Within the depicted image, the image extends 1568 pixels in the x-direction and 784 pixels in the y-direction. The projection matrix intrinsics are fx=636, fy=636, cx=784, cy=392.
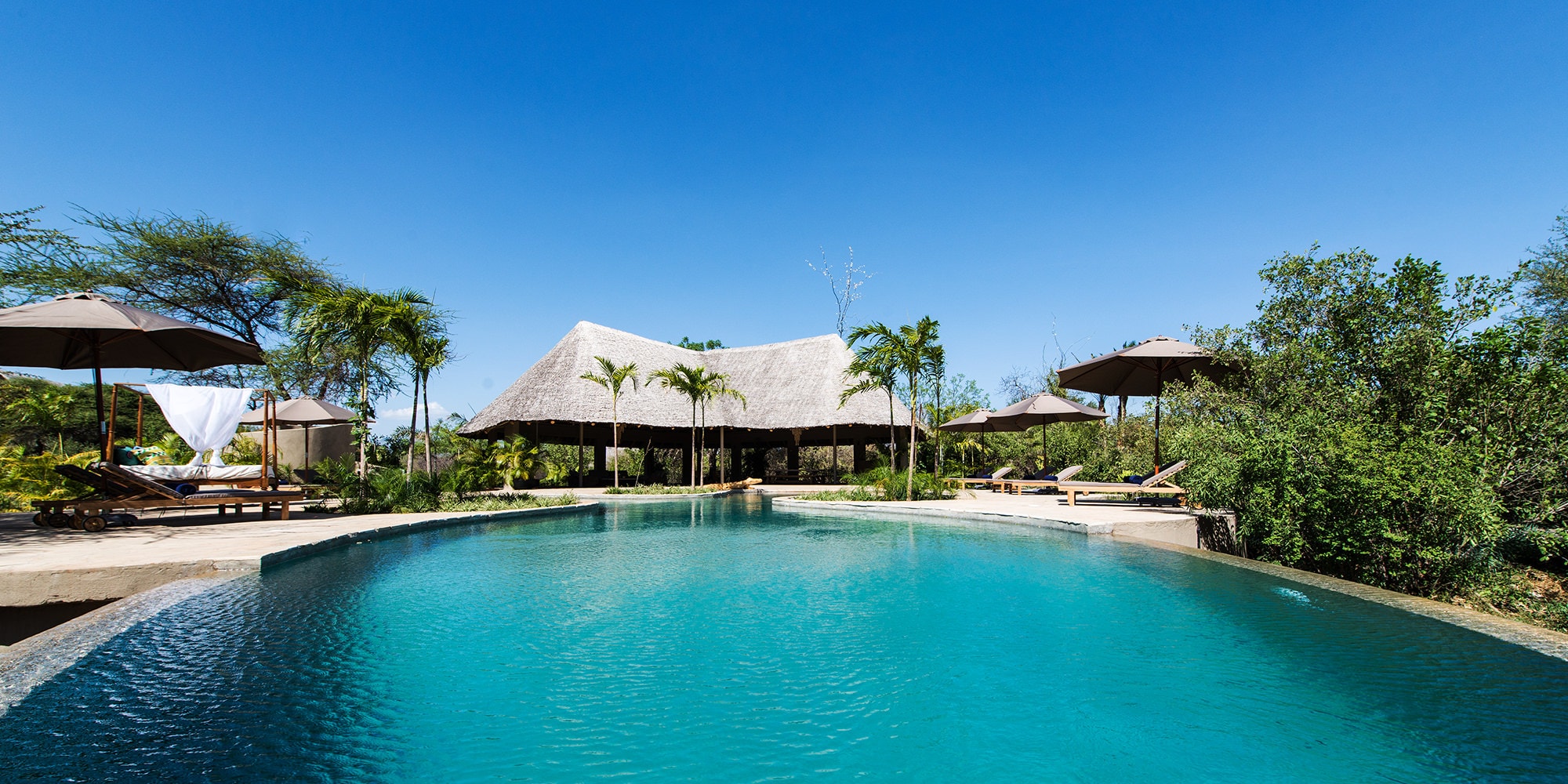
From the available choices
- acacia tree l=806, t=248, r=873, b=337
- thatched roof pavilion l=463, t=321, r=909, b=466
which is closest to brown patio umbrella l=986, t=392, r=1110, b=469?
thatched roof pavilion l=463, t=321, r=909, b=466

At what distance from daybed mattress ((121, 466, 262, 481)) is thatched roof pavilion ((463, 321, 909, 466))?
32.2ft

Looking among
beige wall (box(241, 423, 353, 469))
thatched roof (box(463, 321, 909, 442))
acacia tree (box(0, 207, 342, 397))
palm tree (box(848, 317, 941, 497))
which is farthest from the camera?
thatched roof (box(463, 321, 909, 442))

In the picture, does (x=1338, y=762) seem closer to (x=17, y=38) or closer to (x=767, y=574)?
(x=767, y=574)

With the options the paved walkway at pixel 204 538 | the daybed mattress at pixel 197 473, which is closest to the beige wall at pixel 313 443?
the paved walkway at pixel 204 538

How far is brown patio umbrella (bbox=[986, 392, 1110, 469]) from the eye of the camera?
48.4 feet

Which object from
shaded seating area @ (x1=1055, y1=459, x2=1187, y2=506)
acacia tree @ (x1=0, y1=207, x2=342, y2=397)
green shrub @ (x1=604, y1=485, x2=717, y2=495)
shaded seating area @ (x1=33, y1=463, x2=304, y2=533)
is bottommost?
green shrub @ (x1=604, y1=485, x2=717, y2=495)

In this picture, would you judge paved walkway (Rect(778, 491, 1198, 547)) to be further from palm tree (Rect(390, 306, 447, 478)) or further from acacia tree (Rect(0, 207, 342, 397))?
acacia tree (Rect(0, 207, 342, 397))

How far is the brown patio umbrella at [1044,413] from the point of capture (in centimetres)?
1477

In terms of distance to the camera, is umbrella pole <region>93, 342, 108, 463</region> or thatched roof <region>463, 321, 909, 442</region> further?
thatched roof <region>463, 321, 909, 442</region>

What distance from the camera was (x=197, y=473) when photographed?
352 inches

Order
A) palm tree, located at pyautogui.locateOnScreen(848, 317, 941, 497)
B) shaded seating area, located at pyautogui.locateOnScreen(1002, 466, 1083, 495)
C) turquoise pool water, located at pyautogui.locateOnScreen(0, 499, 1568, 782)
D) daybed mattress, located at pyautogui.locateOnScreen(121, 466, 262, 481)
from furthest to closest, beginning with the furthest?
1. shaded seating area, located at pyautogui.locateOnScreen(1002, 466, 1083, 495)
2. palm tree, located at pyautogui.locateOnScreen(848, 317, 941, 497)
3. daybed mattress, located at pyautogui.locateOnScreen(121, 466, 262, 481)
4. turquoise pool water, located at pyautogui.locateOnScreen(0, 499, 1568, 782)

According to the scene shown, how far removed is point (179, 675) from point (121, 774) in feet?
4.09

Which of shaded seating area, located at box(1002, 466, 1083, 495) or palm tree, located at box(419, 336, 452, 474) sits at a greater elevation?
palm tree, located at box(419, 336, 452, 474)

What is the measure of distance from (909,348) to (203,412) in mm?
11960
